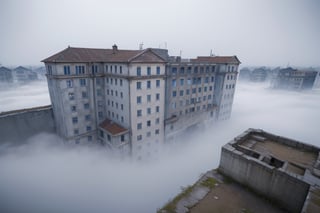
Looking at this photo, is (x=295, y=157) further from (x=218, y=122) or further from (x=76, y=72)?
(x=218, y=122)

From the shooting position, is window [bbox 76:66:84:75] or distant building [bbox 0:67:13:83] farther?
distant building [bbox 0:67:13:83]

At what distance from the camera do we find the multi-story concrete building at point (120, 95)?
112 feet

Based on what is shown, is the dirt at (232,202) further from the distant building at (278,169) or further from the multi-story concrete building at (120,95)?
the multi-story concrete building at (120,95)

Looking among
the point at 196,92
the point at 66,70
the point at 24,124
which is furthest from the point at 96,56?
the point at 196,92

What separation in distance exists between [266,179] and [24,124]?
2051 inches

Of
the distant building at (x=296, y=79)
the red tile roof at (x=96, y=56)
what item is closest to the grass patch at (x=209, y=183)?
the red tile roof at (x=96, y=56)

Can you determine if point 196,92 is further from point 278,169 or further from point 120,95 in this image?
point 278,169

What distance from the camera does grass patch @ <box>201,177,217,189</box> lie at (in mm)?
13600

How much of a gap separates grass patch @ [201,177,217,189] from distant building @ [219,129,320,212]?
1.79 m

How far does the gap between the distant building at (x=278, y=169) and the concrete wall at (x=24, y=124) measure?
1829 inches

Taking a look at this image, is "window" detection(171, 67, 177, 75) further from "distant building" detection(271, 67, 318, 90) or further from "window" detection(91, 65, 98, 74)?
"distant building" detection(271, 67, 318, 90)

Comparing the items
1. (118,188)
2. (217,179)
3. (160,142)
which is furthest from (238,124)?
(217,179)

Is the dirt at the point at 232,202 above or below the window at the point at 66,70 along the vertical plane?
below

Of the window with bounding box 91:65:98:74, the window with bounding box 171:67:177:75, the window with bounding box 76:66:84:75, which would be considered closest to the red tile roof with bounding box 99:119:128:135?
the window with bounding box 91:65:98:74
